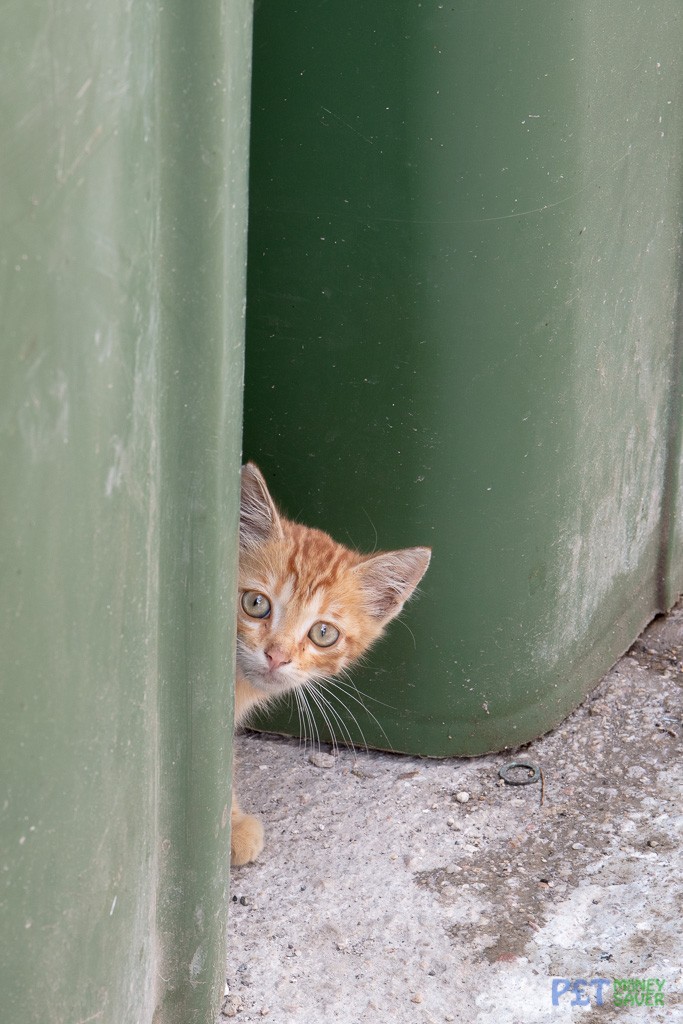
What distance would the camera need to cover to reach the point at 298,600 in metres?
2.74

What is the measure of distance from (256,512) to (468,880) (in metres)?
0.90

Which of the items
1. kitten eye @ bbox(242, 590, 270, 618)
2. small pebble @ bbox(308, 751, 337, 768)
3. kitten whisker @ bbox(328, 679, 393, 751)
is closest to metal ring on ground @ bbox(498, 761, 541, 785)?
kitten whisker @ bbox(328, 679, 393, 751)

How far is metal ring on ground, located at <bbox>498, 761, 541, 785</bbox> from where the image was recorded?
2.83 metres

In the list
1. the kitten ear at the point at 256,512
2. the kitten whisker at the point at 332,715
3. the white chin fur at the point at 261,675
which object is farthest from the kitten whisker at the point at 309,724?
the kitten ear at the point at 256,512

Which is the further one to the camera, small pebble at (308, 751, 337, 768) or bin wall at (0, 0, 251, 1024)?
small pebble at (308, 751, 337, 768)

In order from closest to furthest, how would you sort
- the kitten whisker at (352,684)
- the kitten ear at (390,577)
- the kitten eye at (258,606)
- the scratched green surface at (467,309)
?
the scratched green surface at (467,309) → the kitten ear at (390,577) → the kitten eye at (258,606) → the kitten whisker at (352,684)

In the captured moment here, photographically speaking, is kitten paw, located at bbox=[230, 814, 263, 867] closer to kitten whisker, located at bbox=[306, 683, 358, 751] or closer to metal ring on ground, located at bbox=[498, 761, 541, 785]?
kitten whisker, located at bbox=[306, 683, 358, 751]

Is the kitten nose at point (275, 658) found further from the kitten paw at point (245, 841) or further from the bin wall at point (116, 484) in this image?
the bin wall at point (116, 484)

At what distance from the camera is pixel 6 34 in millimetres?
1188

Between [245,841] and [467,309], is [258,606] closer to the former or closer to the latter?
[245,841]

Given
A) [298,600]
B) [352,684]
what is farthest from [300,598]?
[352,684]

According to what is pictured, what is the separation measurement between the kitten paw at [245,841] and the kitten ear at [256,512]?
2.03 ft

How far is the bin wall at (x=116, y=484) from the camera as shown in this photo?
1311 millimetres

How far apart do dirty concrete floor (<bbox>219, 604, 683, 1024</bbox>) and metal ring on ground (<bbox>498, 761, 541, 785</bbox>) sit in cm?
2
